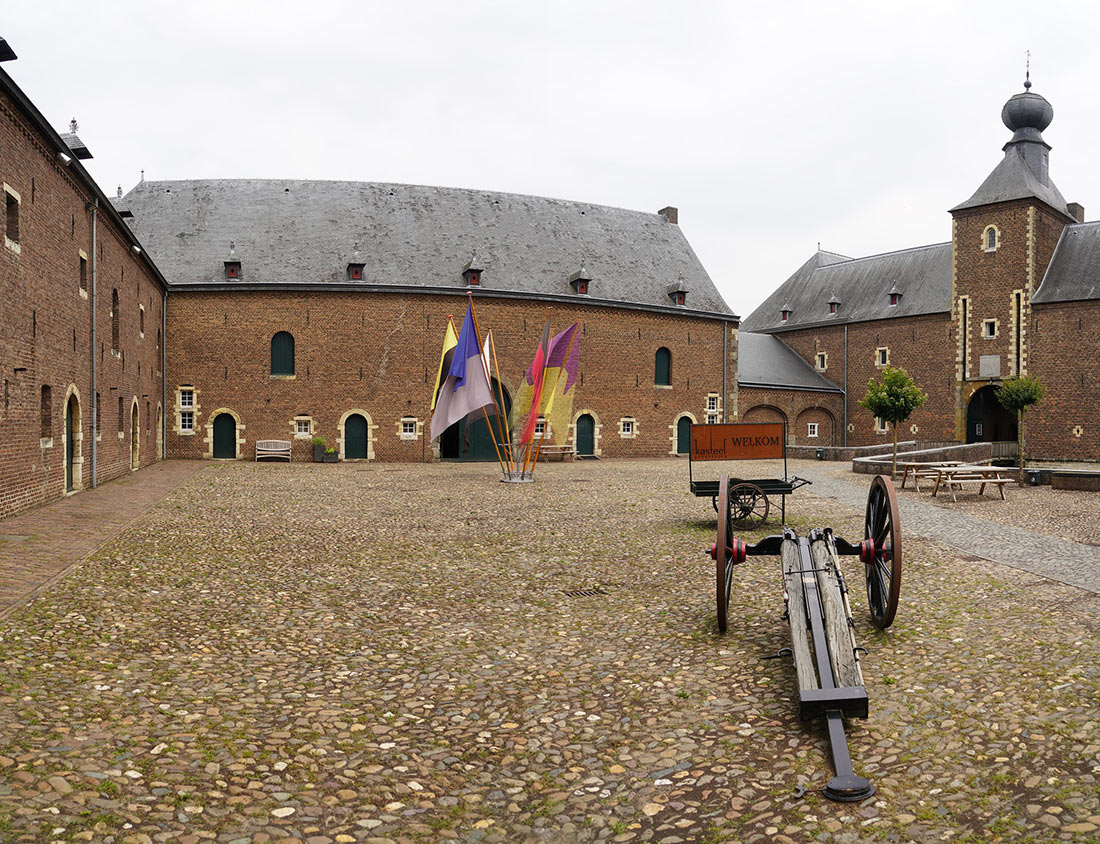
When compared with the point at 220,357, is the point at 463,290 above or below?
above

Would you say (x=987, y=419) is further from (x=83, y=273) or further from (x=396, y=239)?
(x=83, y=273)

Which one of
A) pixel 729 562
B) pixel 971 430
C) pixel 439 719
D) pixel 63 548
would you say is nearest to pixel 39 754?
pixel 439 719

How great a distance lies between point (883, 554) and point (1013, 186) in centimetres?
3171

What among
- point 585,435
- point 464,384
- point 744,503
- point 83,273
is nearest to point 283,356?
point 83,273

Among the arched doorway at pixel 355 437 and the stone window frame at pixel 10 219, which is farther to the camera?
the arched doorway at pixel 355 437

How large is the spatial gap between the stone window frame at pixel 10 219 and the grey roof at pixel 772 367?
28348 mm

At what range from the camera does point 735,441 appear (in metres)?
10.7

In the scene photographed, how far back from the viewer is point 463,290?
88.7 feet

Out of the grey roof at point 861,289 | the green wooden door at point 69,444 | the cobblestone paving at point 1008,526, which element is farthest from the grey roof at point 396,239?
the cobblestone paving at point 1008,526

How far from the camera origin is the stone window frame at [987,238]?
31.5m

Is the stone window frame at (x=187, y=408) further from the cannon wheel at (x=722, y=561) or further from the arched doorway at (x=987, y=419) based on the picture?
→ the arched doorway at (x=987, y=419)

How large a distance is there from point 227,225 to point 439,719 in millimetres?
27333

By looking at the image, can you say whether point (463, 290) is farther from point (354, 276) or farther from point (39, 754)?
point (39, 754)

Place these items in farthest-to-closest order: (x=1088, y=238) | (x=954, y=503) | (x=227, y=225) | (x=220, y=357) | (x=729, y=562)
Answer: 1. (x=1088, y=238)
2. (x=227, y=225)
3. (x=220, y=357)
4. (x=954, y=503)
5. (x=729, y=562)
